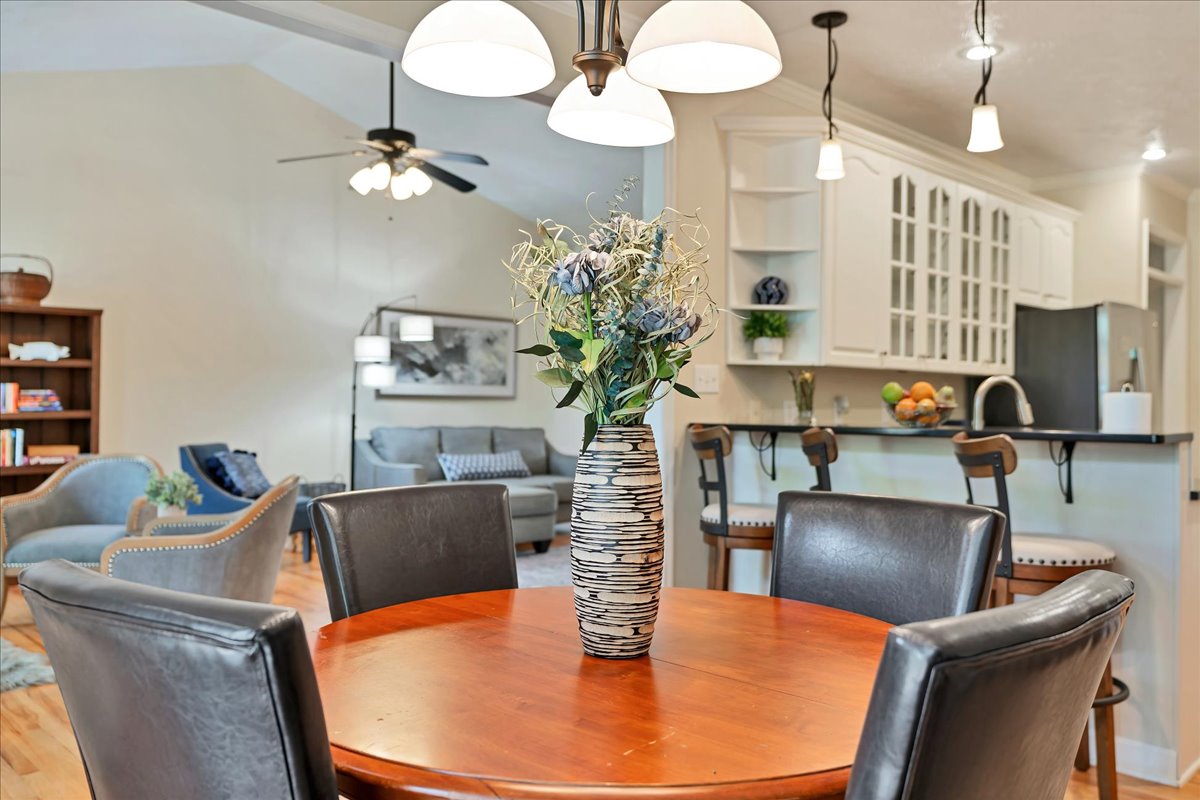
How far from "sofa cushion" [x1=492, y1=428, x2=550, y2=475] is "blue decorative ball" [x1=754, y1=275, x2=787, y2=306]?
3909 mm

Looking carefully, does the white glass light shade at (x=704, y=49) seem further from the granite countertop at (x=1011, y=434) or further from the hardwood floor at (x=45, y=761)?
the hardwood floor at (x=45, y=761)

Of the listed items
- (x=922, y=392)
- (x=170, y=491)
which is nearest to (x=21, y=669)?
(x=170, y=491)

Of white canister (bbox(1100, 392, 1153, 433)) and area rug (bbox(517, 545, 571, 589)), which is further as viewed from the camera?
area rug (bbox(517, 545, 571, 589))

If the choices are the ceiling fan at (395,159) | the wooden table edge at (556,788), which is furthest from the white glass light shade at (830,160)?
the wooden table edge at (556,788)

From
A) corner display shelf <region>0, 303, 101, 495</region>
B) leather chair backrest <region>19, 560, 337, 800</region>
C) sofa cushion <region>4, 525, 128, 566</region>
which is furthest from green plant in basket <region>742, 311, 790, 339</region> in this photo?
corner display shelf <region>0, 303, 101, 495</region>

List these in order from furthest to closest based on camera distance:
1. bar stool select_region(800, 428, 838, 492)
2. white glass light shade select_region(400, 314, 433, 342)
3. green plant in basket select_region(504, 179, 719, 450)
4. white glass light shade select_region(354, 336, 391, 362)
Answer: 1. white glass light shade select_region(400, 314, 433, 342)
2. white glass light shade select_region(354, 336, 391, 362)
3. bar stool select_region(800, 428, 838, 492)
4. green plant in basket select_region(504, 179, 719, 450)

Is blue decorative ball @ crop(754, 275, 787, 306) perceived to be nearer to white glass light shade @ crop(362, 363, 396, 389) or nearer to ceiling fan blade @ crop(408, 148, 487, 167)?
ceiling fan blade @ crop(408, 148, 487, 167)

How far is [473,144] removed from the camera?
706 cm

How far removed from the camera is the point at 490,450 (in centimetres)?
748

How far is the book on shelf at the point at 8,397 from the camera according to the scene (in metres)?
5.26

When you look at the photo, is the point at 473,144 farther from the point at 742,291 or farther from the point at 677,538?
the point at 677,538

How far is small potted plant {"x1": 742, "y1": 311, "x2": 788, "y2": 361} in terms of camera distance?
13.0ft

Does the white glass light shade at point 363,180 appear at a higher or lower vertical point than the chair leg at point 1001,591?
higher

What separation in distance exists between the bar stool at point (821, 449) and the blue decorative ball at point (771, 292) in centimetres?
109
